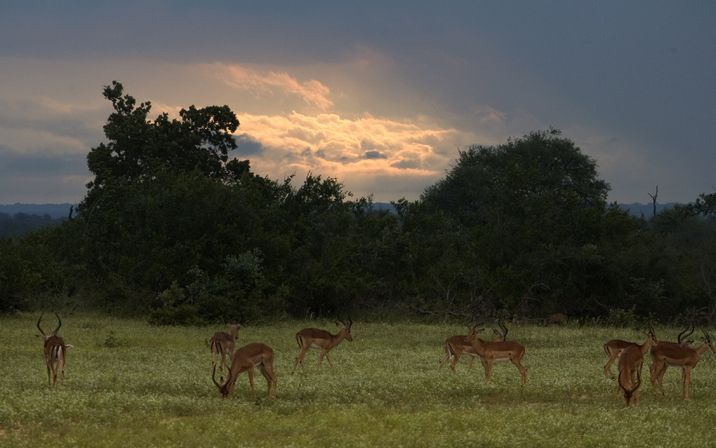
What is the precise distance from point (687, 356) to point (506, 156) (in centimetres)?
6834

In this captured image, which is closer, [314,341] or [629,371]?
[629,371]

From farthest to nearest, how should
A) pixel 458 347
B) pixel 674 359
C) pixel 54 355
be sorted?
pixel 458 347
pixel 674 359
pixel 54 355

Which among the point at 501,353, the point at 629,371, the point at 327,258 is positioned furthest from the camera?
the point at 327,258

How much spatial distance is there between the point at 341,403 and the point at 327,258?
28.1 m

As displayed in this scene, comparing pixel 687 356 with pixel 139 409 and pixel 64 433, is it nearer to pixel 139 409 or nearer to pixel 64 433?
pixel 139 409

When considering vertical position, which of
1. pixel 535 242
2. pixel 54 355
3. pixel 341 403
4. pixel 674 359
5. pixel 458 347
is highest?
pixel 535 242

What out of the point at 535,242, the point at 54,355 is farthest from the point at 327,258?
the point at 54,355

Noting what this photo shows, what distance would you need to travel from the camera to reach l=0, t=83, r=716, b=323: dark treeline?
42938 millimetres

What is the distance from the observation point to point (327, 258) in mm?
47688

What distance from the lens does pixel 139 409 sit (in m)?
17.9

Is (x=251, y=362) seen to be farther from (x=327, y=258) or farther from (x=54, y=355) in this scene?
(x=327, y=258)

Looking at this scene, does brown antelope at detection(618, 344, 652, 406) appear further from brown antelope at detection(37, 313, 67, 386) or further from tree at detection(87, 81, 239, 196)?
tree at detection(87, 81, 239, 196)

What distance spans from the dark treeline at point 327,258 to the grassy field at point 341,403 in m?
11.2

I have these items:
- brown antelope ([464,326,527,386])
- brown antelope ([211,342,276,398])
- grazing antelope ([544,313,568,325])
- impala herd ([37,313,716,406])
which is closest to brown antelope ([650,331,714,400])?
impala herd ([37,313,716,406])
